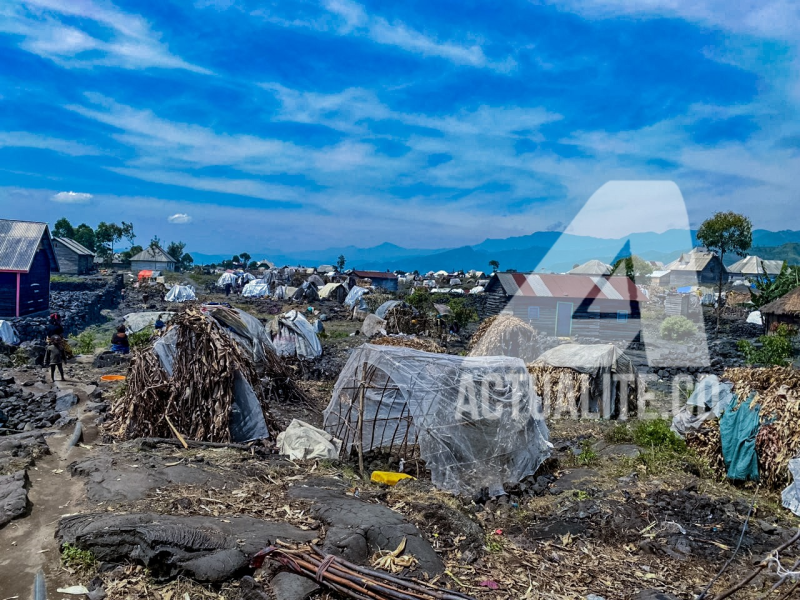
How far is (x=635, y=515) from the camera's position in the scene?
299 inches

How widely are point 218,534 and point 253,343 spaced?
26.3 feet

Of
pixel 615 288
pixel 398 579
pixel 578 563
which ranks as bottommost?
pixel 578 563

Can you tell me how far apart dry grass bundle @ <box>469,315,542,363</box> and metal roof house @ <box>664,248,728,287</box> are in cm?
4604

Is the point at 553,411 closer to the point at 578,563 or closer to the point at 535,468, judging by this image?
the point at 535,468

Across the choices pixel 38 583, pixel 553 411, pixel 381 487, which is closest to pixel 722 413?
pixel 553 411

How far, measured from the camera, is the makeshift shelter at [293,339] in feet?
61.9

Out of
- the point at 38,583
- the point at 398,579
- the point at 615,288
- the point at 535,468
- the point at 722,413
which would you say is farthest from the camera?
the point at 615,288

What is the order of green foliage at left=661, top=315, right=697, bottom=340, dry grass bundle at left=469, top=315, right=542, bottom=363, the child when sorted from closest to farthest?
the child < dry grass bundle at left=469, top=315, right=542, bottom=363 < green foliage at left=661, top=315, right=697, bottom=340

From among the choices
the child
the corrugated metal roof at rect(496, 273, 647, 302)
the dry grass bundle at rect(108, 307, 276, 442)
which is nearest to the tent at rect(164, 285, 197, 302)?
the corrugated metal roof at rect(496, 273, 647, 302)

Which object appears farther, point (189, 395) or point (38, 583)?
point (189, 395)

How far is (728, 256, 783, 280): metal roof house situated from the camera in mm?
60159

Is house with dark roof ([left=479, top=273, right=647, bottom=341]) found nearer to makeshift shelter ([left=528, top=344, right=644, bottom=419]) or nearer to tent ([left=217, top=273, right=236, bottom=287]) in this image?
makeshift shelter ([left=528, top=344, right=644, bottom=419])

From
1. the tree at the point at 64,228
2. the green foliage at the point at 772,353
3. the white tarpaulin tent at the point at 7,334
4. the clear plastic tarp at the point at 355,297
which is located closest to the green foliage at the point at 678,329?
the green foliage at the point at 772,353

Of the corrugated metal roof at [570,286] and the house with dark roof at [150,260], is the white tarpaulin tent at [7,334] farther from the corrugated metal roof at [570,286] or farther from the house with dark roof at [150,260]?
the house with dark roof at [150,260]
